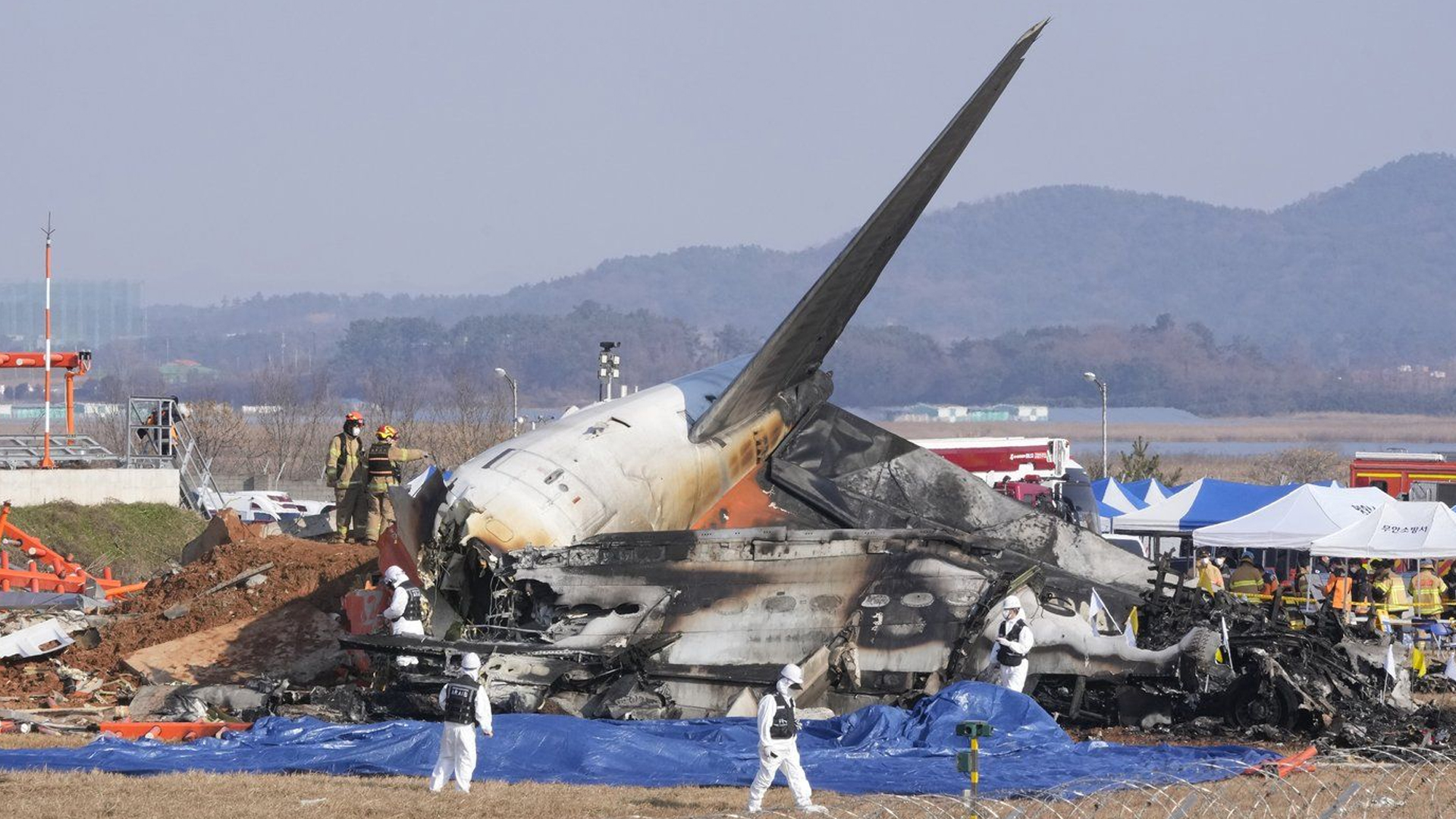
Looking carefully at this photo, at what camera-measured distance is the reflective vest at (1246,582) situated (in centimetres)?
3234

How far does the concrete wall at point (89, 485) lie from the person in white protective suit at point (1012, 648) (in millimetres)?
25688

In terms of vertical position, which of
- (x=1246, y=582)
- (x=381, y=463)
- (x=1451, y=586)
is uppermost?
(x=381, y=463)

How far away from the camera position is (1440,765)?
16109mm

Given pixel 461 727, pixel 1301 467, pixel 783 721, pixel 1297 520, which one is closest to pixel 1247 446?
pixel 1301 467

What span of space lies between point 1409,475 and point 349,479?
34673 millimetres

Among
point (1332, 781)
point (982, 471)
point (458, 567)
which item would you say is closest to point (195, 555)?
point (458, 567)

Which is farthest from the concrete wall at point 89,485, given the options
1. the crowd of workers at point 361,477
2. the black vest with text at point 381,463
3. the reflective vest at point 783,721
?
the reflective vest at point 783,721

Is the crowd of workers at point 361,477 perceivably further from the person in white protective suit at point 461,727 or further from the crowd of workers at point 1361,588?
the crowd of workers at point 1361,588

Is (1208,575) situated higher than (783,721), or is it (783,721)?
(783,721)

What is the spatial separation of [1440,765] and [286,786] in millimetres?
10612

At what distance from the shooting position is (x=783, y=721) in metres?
14.5

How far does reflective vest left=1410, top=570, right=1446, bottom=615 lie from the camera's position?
3117cm

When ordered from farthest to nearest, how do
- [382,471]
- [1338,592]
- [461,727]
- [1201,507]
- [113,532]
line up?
1. [1201,507]
2. [113,532]
3. [1338,592]
4. [382,471]
5. [461,727]

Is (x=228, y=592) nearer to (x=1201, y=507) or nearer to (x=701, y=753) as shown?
(x=701, y=753)
